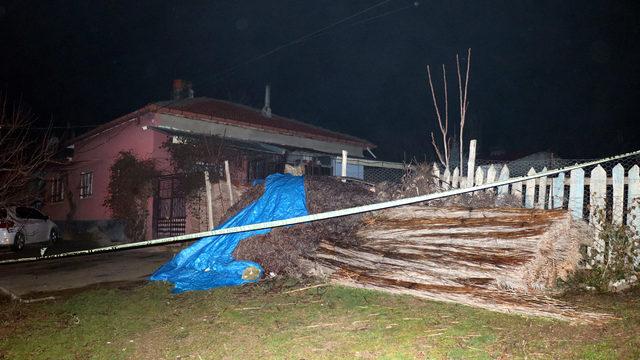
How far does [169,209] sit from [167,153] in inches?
98.3

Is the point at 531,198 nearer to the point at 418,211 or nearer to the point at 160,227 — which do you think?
the point at 418,211

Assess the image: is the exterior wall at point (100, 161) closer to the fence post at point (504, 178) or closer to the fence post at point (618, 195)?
the fence post at point (504, 178)

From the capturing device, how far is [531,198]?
246 inches

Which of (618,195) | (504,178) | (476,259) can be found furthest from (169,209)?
(618,195)

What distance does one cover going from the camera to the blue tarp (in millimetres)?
6555

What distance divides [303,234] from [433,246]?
6.66 ft

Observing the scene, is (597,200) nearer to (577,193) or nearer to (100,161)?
(577,193)

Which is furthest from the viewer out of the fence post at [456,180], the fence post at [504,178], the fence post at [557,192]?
the fence post at [456,180]

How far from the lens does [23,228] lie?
46.2ft

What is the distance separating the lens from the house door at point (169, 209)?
13.4 meters

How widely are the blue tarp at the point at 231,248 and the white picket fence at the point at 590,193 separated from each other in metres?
3.21

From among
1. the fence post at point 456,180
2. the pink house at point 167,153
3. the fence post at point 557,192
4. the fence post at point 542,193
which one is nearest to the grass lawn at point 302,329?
the fence post at point 557,192

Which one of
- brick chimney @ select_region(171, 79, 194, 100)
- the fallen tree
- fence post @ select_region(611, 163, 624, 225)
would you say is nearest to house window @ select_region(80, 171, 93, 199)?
brick chimney @ select_region(171, 79, 194, 100)

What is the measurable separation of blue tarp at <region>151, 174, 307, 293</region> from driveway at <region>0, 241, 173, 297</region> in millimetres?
943
